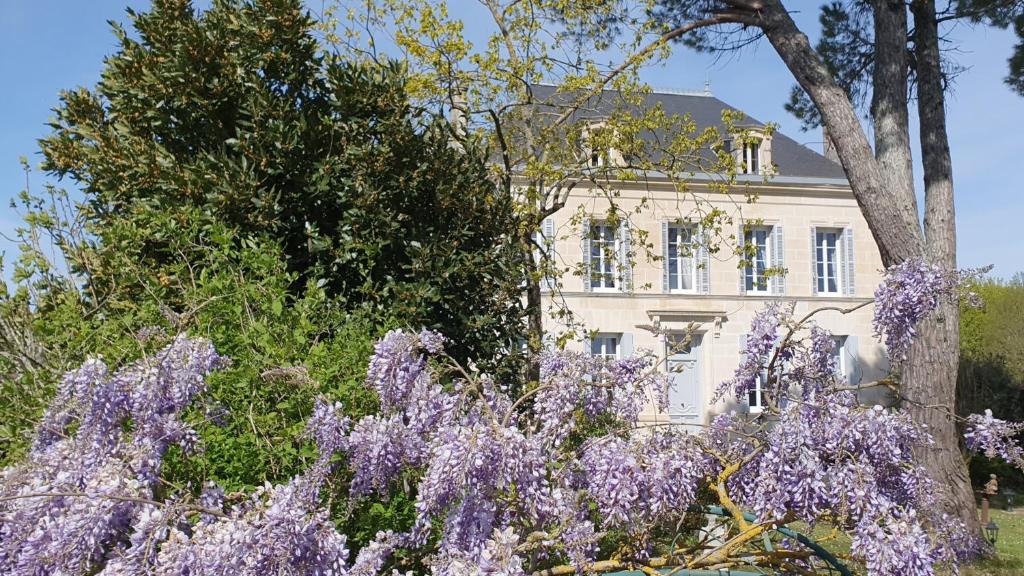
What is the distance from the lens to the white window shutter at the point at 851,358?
22.4 m

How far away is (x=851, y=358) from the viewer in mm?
22547

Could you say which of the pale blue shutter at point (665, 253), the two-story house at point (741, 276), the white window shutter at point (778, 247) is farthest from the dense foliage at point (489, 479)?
the white window shutter at point (778, 247)

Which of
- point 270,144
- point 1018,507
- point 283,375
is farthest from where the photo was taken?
point 1018,507

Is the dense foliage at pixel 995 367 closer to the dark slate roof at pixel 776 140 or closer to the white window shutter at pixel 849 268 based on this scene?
the white window shutter at pixel 849 268

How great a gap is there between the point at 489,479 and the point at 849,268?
72.9ft

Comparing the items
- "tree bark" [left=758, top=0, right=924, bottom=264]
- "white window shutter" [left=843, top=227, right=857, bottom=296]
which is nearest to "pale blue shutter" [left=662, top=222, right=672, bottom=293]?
"white window shutter" [left=843, top=227, right=857, bottom=296]

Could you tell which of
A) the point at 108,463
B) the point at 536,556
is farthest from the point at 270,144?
the point at 536,556

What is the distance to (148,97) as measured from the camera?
5.93 m

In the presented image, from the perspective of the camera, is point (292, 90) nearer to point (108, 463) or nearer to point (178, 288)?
point (178, 288)

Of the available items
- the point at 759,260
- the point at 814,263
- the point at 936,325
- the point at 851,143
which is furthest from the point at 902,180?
the point at 814,263

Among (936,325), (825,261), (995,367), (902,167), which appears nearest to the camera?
(936,325)

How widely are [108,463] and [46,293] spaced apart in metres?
3.96

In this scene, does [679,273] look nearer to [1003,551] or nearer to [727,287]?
[727,287]

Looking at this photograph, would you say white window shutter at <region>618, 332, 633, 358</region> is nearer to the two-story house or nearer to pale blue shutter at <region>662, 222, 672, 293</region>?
the two-story house
